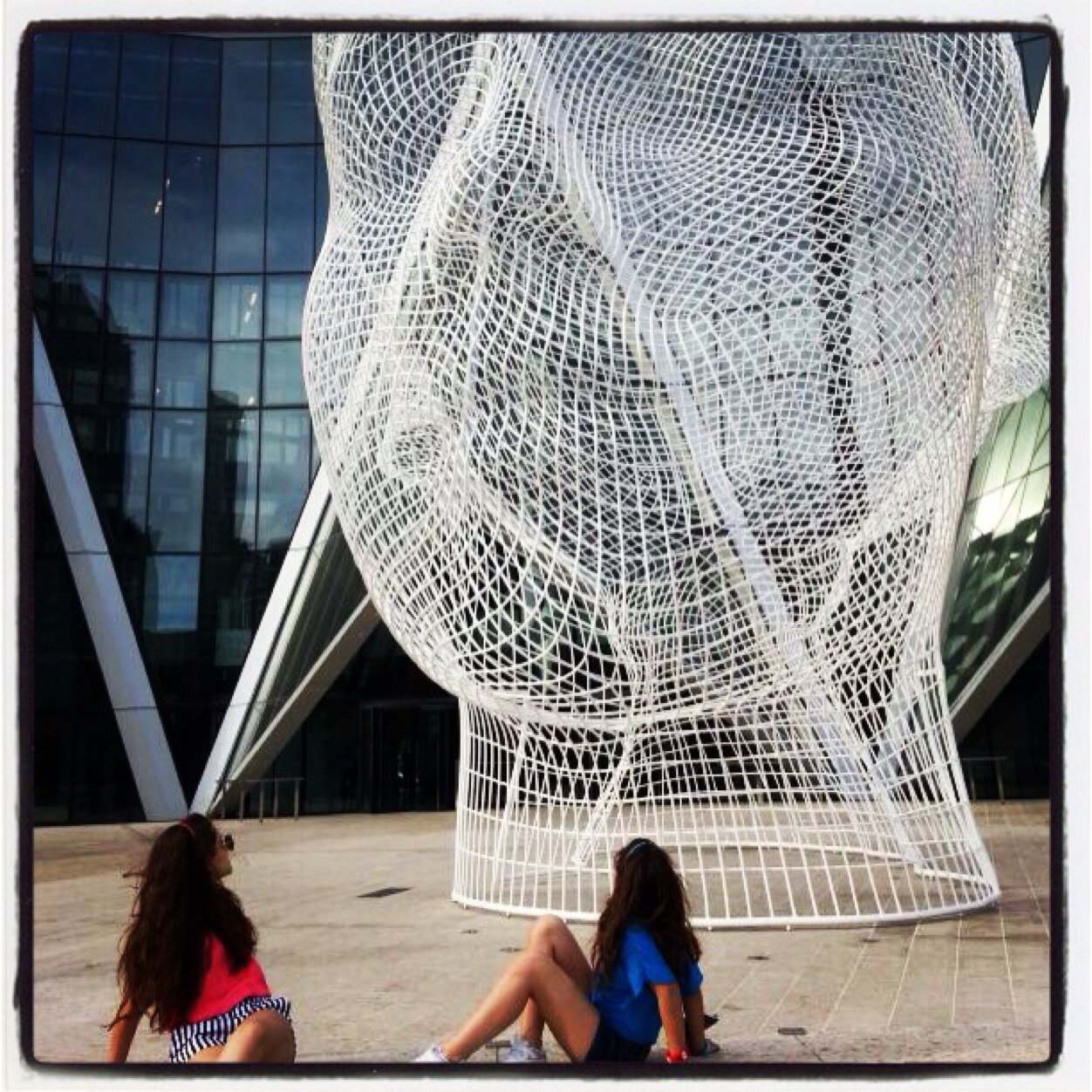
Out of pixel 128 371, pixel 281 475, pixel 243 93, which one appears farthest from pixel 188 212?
pixel 281 475

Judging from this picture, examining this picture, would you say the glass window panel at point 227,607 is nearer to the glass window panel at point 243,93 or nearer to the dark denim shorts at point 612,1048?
the glass window panel at point 243,93

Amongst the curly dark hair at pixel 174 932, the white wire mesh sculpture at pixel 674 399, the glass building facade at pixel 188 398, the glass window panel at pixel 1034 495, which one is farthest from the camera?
the glass building facade at pixel 188 398

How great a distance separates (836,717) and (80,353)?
14.0 meters

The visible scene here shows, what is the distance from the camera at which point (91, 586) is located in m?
18.8

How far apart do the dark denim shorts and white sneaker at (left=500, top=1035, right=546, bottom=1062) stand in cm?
15

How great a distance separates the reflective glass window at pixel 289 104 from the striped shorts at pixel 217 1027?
17.9 metres

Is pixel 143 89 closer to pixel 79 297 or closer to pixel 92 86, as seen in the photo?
pixel 92 86

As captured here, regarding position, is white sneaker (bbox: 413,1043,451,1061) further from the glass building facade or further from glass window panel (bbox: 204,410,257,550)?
glass window panel (bbox: 204,410,257,550)

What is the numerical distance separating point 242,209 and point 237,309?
1.35m

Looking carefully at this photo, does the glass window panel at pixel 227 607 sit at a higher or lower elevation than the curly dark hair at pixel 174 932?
higher

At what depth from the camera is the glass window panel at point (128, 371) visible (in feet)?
63.6

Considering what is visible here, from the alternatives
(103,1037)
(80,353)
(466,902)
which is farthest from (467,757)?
(80,353)

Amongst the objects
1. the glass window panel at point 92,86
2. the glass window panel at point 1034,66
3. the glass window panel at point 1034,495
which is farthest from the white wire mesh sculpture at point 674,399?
the glass window panel at point 92,86

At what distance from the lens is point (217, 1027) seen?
3.94 m
